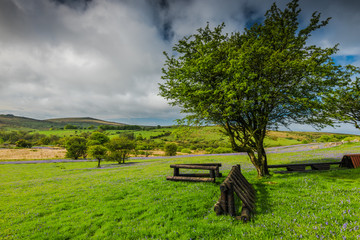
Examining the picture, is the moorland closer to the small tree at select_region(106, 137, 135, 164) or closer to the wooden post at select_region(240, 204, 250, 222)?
the wooden post at select_region(240, 204, 250, 222)

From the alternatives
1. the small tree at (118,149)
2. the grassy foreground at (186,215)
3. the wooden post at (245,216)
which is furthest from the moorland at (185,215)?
the small tree at (118,149)

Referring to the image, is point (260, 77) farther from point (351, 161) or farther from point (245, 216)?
point (351, 161)

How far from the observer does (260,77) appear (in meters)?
11.8

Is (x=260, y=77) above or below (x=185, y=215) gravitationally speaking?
above

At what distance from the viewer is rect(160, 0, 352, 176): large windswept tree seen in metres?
11.2

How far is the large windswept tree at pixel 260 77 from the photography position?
36.7 feet

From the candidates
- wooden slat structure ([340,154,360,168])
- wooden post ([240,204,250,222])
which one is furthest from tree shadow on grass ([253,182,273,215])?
wooden slat structure ([340,154,360,168])

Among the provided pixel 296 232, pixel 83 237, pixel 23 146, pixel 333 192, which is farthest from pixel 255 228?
pixel 23 146

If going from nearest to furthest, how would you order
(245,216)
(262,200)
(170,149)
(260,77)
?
(245,216), (262,200), (260,77), (170,149)

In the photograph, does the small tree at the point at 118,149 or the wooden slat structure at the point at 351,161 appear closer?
the wooden slat structure at the point at 351,161

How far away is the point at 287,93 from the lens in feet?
39.7

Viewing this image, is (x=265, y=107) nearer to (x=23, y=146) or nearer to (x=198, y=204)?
(x=198, y=204)

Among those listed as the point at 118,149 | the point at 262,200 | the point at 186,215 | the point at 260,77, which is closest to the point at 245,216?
the point at 186,215

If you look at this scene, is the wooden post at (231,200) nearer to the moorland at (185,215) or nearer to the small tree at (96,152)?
the moorland at (185,215)
